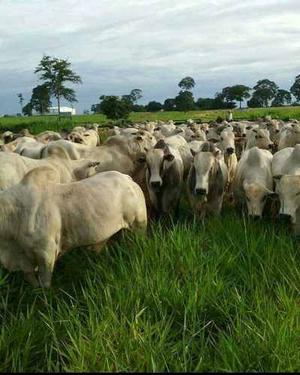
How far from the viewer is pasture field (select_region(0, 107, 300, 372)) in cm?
392

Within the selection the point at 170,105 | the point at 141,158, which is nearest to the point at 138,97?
the point at 170,105

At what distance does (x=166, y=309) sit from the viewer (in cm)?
464

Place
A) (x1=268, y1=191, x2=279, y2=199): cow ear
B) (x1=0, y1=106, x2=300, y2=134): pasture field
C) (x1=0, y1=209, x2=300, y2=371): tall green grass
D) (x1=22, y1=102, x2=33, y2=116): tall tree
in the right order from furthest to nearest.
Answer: (x1=22, y1=102, x2=33, y2=116): tall tree → (x1=0, y1=106, x2=300, y2=134): pasture field → (x1=268, y1=191, x2=279, y2=199): cow ear → (x1=0, y1=209, x2=300, y2=371): tall green grass

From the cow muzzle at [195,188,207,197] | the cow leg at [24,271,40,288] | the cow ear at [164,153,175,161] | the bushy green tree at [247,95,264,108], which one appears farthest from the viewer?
the bushy green tree at [247,95,264,108]

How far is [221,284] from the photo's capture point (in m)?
4.94

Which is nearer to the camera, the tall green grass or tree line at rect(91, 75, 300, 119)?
the tall green grass

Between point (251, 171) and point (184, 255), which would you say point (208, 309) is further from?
point (251, 171)

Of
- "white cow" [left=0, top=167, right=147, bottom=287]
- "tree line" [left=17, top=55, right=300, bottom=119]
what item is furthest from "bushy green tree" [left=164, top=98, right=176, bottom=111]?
"white cow" [left=0, top=167, right=147, bottom=287]

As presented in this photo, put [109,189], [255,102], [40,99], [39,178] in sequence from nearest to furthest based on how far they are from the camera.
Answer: [39,178]
[109,189]
[40,99]
[255,102]

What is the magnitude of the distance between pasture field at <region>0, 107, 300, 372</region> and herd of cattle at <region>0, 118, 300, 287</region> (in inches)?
12.9

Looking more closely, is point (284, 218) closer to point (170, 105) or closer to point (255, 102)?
point (170, 105)

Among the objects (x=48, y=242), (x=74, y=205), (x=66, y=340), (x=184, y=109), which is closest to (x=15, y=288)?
(x=48, y=242)

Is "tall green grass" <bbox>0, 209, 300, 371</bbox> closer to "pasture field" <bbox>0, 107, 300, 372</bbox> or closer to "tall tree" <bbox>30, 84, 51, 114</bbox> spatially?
"pasture field" <bbox>0, 107, 300, 372</bbox>

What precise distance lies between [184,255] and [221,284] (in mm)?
655
